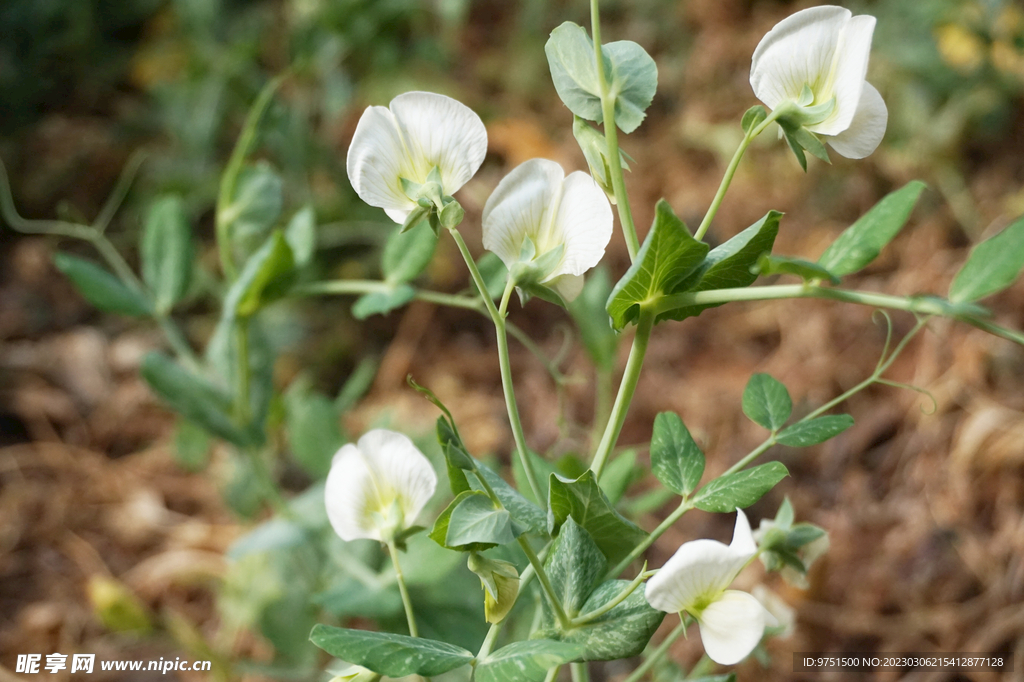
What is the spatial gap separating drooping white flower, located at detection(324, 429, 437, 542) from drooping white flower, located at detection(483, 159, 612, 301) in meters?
0.12

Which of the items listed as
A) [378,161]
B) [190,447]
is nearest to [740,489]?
[378,161]

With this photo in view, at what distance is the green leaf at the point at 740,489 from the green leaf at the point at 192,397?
0.45 m

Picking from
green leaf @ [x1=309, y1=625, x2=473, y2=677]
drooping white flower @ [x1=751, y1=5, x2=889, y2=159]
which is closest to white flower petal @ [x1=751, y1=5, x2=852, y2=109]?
drooping white flower @ [x1=751, y1=5, x2=889, y2=159]

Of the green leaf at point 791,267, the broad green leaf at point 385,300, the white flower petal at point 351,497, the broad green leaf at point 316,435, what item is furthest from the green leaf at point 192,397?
the green leaf at point 791,267

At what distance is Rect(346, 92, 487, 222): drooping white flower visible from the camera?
0.37 m

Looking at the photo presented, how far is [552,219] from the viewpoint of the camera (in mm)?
384

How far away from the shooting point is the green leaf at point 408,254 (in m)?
0.60

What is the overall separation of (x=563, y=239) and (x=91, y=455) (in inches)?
41.1

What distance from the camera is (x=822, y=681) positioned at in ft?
2.70

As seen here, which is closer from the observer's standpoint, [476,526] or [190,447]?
[476,526]

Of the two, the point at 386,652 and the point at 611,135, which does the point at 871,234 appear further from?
the point at 386,652

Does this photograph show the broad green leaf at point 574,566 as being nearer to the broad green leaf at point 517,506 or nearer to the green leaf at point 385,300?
the broad green leaf at point 517,506

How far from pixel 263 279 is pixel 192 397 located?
0.14m

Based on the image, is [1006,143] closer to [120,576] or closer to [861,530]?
[861,530]
